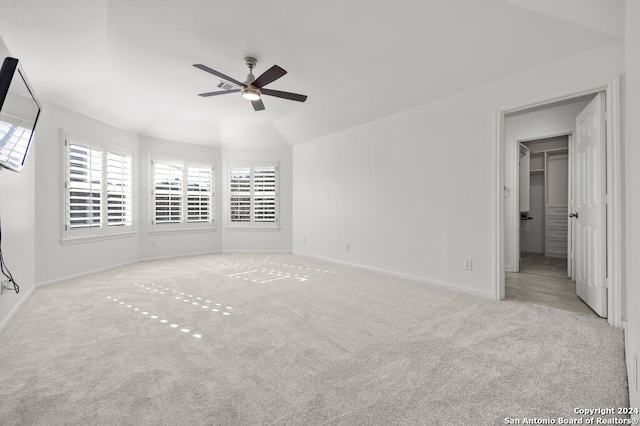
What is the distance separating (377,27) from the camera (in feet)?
9.23

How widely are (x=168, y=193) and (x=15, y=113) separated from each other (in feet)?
13.4

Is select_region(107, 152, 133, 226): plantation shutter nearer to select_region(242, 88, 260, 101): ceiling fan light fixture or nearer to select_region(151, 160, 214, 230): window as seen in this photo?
select_region(151, 160, 214, 230): window

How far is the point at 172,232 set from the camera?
6.07 m

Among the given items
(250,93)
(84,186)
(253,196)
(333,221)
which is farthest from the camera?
(253,196)

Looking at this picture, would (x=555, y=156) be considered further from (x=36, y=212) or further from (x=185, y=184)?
(x=36, y=212)

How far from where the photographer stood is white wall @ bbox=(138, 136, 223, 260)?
5.69 meters

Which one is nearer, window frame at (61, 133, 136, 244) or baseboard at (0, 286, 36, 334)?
baseboard at (0, 286, 36, 334)

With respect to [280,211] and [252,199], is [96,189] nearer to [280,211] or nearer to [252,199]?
[252,199]

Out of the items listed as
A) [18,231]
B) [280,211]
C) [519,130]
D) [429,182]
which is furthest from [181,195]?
[519,130]

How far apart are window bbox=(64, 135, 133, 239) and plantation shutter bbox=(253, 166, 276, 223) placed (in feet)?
8.26

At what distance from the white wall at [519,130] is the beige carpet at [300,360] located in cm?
227

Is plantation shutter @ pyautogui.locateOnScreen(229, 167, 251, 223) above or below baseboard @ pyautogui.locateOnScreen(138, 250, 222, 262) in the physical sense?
above

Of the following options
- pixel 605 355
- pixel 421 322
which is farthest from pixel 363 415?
pixel 605 355

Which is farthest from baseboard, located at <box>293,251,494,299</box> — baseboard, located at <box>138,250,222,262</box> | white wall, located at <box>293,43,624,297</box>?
baseboard, located at <box>138,250,222,262</box>
